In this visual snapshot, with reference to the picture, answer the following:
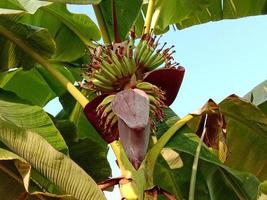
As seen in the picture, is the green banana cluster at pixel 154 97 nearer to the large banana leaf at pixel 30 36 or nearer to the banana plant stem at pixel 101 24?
the banana plant stem at pixel 101 24

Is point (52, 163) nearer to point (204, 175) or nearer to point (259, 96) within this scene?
point (204, 175)

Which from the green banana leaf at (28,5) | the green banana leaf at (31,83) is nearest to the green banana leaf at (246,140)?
the green banana leaf at (28,5)

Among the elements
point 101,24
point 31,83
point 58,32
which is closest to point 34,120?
point 101,24

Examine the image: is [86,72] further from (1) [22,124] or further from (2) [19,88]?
(2) [19,88]

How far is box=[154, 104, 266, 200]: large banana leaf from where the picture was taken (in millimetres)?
1536

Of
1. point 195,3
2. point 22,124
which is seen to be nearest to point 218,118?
point 22,124

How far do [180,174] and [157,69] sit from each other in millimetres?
460

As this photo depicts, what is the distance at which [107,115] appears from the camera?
4.61 feet

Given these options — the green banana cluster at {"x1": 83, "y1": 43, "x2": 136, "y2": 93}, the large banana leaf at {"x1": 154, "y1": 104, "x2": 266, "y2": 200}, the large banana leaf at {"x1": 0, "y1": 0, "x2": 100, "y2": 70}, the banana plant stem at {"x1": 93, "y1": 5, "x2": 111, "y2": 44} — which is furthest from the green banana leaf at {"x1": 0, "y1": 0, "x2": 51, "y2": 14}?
the large banana leaf at {"x1": 154, "y1": 104, "x2": 266, "y2": 200}

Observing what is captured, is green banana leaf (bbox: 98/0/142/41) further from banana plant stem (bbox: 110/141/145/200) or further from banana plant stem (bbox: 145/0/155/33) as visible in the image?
banana plant stem (bbox: 110/141/145/200)

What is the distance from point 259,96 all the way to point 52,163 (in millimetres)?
948

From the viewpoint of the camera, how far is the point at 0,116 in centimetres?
138

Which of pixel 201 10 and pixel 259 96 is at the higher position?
pixel 201 10

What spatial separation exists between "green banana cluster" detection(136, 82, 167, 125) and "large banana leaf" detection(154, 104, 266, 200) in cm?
12
